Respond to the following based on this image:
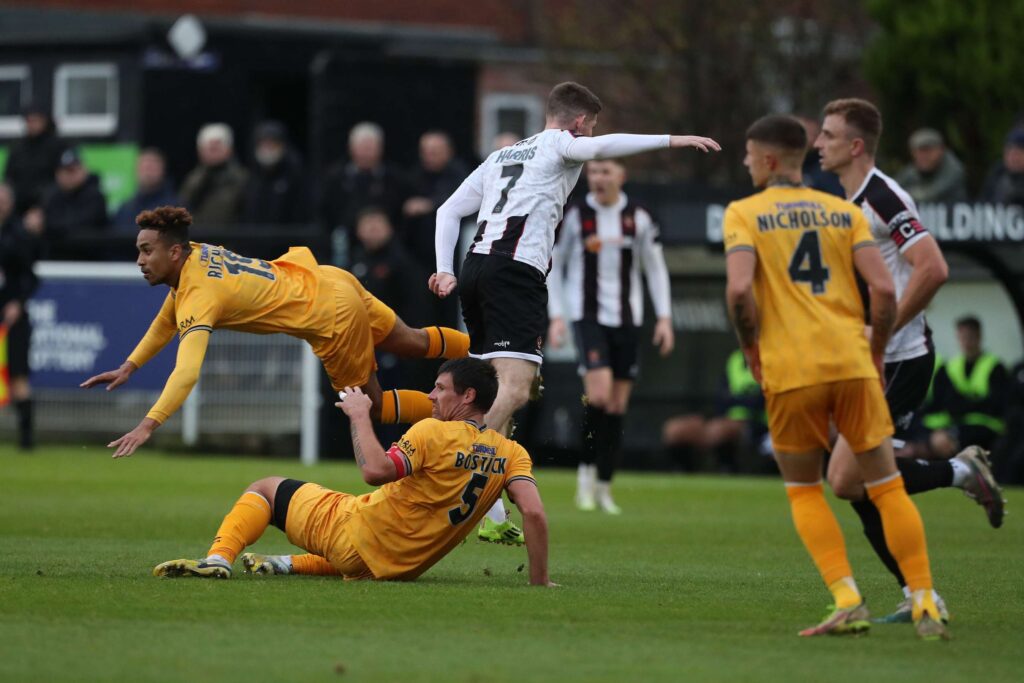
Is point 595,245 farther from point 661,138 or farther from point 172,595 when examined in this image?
point 172,595

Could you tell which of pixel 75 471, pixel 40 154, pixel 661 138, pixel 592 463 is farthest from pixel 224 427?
pixel 661 138

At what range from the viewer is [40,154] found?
79.4 ft

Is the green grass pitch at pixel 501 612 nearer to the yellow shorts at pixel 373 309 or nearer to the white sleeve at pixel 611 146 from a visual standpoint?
the yellow shorts at pixel 373 309

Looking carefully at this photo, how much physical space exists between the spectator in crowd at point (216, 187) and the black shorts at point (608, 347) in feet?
29.5

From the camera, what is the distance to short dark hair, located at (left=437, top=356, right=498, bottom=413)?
8.73 m

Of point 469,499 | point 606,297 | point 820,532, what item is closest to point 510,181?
point 469,499

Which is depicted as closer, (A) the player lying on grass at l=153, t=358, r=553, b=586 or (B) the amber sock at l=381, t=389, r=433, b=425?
(A) the player lying on grass at l=153, t=358, r=553, b=586

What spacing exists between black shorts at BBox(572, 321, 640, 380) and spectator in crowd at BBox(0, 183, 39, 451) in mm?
8211

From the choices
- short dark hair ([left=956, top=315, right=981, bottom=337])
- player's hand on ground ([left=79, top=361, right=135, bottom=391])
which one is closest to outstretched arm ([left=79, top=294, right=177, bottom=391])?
player's hand on ground ([left=79, top=361, right=135, bottom=391])

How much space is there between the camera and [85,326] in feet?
71.1

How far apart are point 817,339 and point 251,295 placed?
389cm

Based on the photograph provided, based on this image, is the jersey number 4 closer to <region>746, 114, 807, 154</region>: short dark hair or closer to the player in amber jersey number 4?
the player in amber jersey number 4

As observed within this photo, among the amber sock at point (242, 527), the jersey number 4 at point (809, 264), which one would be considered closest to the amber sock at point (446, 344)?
the amber sock at point (242, 527)

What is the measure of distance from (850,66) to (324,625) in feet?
79.7
